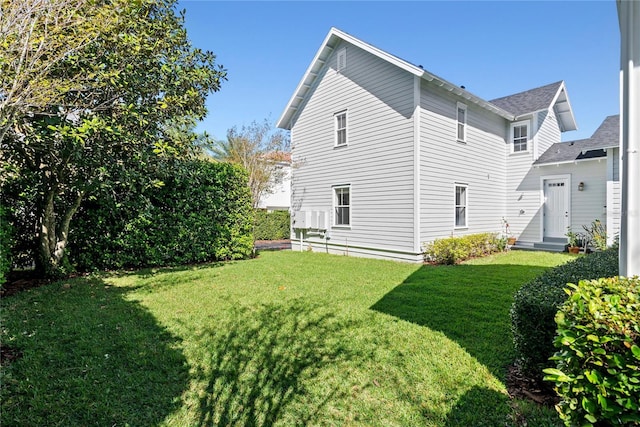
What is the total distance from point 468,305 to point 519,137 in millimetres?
11157

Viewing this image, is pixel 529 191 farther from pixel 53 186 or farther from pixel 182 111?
pixel 53 186

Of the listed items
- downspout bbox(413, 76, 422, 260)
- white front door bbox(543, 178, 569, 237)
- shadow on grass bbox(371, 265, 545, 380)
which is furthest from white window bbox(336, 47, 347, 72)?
white front door bbox(543, 178, 569, 237)

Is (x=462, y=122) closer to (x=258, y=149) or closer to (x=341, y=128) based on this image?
(x=341, y=128)

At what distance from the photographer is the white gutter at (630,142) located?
196 centimetres

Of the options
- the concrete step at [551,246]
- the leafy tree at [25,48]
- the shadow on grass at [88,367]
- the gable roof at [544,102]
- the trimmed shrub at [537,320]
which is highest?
the gable roof at [544,102]

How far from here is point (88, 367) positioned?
10.3 ft

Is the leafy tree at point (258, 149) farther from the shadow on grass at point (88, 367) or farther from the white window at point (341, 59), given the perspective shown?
the shadow on grass at point (88, 367)

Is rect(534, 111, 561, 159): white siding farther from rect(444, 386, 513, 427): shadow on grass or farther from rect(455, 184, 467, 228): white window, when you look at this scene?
rect(444, 386, 513, 427): shadow on grass

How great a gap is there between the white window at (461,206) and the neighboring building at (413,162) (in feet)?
0.12

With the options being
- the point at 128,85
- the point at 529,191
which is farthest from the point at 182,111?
the point at 529,191

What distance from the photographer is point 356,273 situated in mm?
7867

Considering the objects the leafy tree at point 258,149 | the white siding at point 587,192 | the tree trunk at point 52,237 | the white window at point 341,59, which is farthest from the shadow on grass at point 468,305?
the leafy tree at point 258,149

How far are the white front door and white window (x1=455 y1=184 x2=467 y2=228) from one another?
12.9ft

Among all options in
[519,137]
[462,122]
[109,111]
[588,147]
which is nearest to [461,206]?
[462,122]
